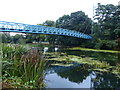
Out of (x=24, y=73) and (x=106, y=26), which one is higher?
(x=106, y=26)

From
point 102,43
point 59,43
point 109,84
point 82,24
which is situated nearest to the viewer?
point 109,84

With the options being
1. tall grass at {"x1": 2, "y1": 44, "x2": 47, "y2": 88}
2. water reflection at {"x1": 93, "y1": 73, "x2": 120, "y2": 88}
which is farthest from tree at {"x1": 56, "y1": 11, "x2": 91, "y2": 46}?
tall grass at {"x1": 2, "y1": 44, "x2": 47, "y2": 88}

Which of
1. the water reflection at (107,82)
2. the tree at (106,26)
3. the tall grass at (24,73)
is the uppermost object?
the tree at (106,26)

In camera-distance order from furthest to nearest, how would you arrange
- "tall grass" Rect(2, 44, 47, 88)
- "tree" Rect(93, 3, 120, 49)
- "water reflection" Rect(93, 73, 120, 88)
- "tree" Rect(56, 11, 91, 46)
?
"tree" Rect(56, 11, 91, 46)
"tree" Rect(93, 3, 120, 49)
"water reflection" Rect(93, 73, 120, 88)
"tall grass" Rect(2, 44, 47, 88)

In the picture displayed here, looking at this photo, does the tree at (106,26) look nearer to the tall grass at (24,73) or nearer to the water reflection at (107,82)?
the water reflection at (107,82)

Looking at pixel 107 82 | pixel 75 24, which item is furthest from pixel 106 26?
pixel 107 82

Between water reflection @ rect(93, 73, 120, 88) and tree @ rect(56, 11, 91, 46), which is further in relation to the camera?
tree @ rect(56, 11, 91, 46)

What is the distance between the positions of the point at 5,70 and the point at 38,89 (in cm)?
69

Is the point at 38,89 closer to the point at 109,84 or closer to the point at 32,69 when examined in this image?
the point at 32,69

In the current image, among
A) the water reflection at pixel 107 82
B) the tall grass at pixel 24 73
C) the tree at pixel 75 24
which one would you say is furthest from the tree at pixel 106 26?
the tall grass at pixel 24 73

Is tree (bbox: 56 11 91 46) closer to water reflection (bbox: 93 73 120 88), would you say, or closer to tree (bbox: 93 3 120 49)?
tree (bbox: 93 3 120 49)

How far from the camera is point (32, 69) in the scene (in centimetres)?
238

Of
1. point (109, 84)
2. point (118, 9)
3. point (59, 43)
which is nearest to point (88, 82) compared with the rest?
Answer: point (109, 84)

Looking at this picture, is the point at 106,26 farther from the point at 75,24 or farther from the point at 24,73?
the point at 24,73
